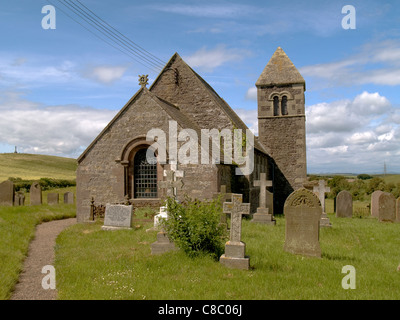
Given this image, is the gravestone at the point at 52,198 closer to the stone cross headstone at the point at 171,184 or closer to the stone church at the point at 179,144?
the stone church at the point at 179,144

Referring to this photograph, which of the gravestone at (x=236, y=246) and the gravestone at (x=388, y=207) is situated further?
the gravestone at (x=388, y=207)

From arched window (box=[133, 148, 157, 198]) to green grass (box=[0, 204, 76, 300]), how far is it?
175 inches

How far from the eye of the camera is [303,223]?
9.23 m

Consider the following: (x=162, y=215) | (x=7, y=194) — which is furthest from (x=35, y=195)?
(x=162, y=215)

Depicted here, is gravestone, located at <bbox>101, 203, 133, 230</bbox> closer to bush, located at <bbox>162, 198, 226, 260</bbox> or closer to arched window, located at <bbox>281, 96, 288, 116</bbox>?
bush, located at <bbox>162, 198, 226, 260</bbox>

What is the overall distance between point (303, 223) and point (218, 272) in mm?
3049

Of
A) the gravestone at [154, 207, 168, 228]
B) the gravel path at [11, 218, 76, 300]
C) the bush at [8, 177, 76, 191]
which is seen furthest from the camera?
the bush at [8, 177, 76, 191]

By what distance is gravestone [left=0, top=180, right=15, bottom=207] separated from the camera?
18816 mm

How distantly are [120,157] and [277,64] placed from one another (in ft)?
49.4

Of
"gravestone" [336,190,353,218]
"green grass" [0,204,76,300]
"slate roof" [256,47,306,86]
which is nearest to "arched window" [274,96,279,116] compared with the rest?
"slate roof" [256,47,306,86]

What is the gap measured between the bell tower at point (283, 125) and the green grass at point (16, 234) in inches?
512

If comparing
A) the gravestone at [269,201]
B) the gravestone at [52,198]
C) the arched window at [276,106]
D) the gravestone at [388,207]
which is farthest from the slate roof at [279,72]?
the gravestone at [52,198]

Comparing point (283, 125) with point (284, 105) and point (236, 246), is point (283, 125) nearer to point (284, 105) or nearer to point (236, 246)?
point (284, 105)

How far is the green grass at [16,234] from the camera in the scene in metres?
7.45
